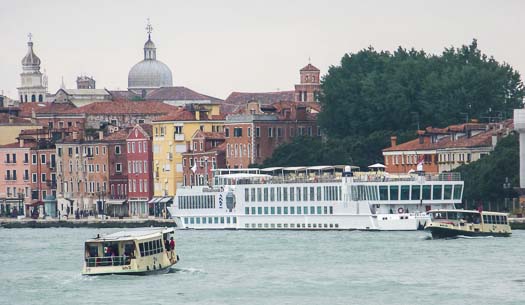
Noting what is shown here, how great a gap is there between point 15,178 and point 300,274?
235 feet

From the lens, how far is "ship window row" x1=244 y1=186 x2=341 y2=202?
99875 millimetres

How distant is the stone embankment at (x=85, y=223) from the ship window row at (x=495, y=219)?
97.0 feet

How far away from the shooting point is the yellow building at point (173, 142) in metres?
126

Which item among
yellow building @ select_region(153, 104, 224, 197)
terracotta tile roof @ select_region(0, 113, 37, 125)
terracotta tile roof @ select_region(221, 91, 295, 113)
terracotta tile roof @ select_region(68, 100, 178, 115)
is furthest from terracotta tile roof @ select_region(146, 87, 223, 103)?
yellow building @ select_region(153, 104, 224, 197)

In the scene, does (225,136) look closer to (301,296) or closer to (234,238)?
(234,238)

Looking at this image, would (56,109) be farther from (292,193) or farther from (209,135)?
(292,193)

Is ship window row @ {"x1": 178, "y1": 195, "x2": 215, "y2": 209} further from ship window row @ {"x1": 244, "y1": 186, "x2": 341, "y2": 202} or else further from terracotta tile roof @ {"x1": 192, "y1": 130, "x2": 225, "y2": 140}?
terracotta tile roof @ {"x1": 192, "y1": 130, "x2": 225, "y2": 140}

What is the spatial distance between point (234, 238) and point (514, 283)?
3087cm

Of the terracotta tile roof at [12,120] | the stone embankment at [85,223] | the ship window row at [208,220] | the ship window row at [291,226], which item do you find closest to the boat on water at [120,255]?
the ship window row at [291,226]

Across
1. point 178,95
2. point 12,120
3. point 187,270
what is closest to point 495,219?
point 187,270

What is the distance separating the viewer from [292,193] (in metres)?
102

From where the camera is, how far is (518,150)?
100562 mm

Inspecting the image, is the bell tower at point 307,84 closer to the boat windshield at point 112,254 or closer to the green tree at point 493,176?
the green tree at point 493,176

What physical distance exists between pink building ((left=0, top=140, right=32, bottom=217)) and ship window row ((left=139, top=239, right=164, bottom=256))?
70.3 metres
